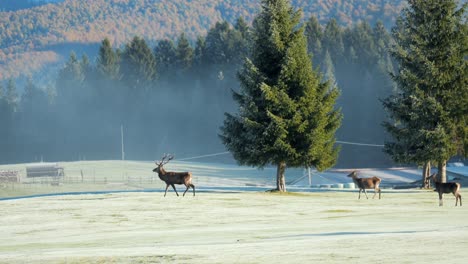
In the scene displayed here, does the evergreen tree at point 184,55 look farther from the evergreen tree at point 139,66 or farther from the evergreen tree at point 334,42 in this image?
the evergreen tree at point 334,42

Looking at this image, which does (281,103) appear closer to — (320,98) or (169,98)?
(320,98)

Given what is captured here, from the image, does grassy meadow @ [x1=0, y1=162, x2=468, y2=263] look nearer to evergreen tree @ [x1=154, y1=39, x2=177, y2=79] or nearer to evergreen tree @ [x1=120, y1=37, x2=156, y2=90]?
evergreen tree @ [x1=120, y1=37, x2=156, y2=90]

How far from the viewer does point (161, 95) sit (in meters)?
179

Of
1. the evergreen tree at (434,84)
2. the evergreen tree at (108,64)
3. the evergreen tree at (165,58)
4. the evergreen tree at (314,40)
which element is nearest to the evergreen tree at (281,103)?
the evergreen tree at (434,84)

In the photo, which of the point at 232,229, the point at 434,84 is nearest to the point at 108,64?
the point at 434,84

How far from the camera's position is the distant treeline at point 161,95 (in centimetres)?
16638

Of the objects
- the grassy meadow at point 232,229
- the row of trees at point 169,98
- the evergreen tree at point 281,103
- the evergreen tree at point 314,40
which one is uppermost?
the evergreen tree at point 314,40

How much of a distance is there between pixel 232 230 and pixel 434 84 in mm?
30199

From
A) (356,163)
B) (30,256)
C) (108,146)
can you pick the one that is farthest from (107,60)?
(30,256)

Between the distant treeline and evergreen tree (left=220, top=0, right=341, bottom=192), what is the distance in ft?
345

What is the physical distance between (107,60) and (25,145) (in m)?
26.5

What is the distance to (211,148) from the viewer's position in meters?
164

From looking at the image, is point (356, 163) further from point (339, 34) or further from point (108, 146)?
point (108, 146)

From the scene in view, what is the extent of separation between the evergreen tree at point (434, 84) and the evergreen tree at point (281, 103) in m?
7.02
